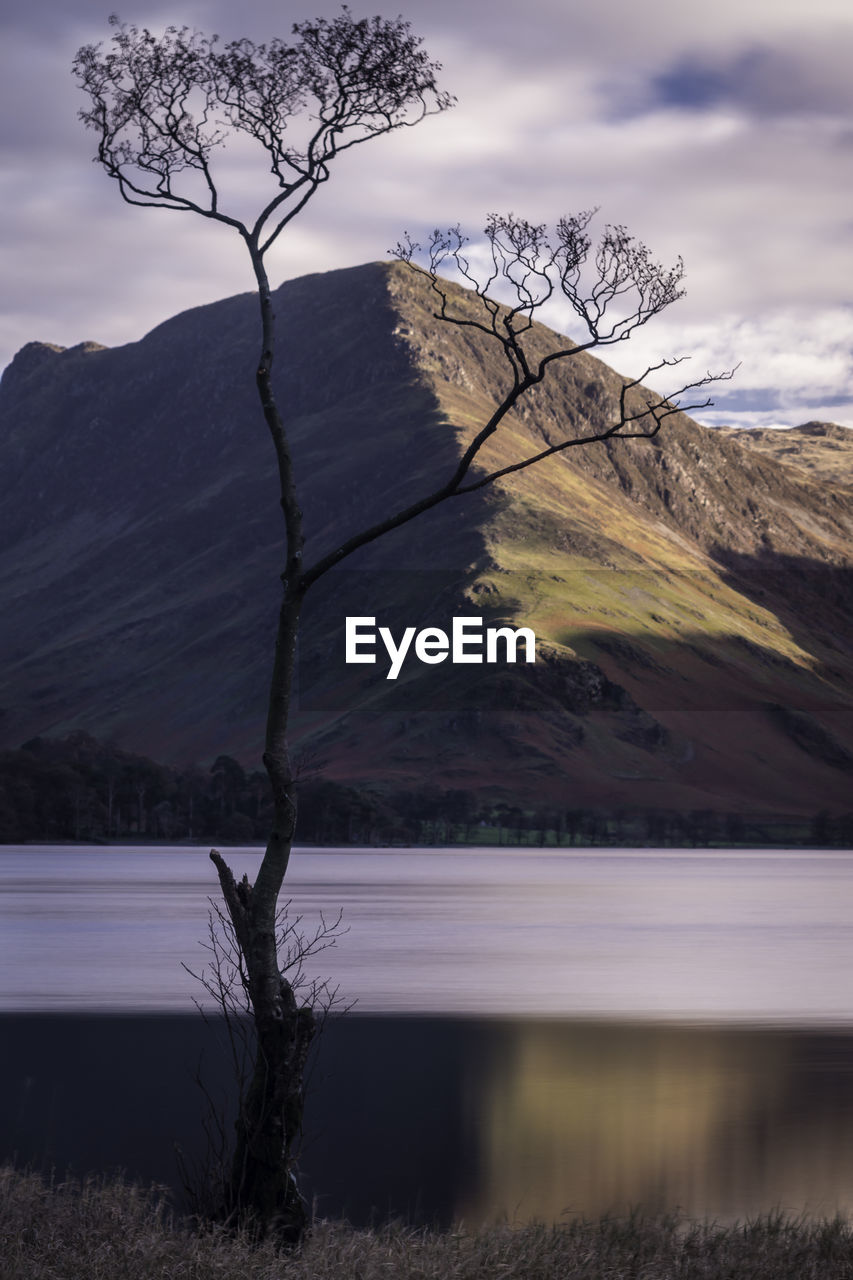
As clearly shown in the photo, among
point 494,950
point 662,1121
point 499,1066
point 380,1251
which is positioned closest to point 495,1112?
point 662,1121

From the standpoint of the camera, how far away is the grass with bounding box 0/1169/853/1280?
55.4 feet

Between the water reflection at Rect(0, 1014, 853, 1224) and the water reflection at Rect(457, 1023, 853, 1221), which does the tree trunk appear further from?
the water reflection at Rect(457, 1023, 853, 1221)

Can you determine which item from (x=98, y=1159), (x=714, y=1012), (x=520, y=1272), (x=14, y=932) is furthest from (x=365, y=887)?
(x=520, y=1272)

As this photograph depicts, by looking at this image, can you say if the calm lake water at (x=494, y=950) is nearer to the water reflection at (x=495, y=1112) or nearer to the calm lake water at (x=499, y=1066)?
the calm lake water at (x=499, y=1066)

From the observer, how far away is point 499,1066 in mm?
40406

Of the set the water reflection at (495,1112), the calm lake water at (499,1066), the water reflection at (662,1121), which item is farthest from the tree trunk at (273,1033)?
the water reflection at (662,1121)

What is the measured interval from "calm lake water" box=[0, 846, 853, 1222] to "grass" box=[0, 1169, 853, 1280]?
13.6 ft

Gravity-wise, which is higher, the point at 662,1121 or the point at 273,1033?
the point at 273,1033

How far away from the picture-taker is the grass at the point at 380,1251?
16.9m

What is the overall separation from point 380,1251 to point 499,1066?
22796 mm

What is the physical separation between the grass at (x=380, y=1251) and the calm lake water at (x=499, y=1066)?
4.14 metres

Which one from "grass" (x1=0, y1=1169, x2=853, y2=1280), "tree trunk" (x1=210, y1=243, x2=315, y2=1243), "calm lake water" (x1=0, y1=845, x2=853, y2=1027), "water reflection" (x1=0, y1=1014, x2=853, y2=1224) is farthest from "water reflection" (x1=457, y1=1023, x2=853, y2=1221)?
"calm lake water" (x1=0, y1=845, x2=853, y2=1027)

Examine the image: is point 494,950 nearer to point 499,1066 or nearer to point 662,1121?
point 499,1066

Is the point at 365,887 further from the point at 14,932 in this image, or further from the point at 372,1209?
the point at 372,1209
